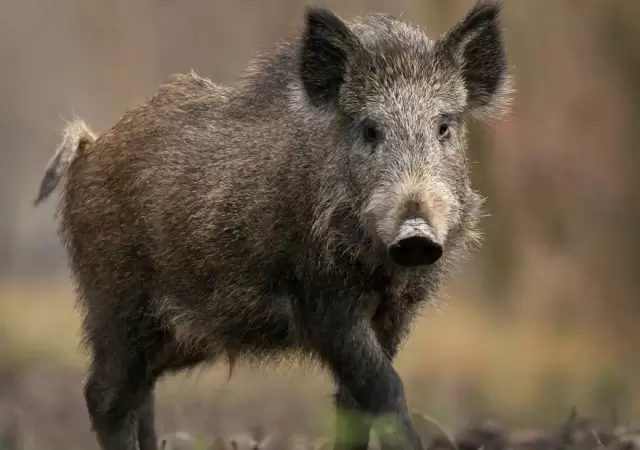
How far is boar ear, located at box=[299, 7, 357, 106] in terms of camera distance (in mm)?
4551

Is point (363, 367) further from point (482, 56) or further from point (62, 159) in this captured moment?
point (62, 159)

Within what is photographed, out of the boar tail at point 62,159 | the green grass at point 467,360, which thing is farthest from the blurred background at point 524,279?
the boar tail at point 62,159

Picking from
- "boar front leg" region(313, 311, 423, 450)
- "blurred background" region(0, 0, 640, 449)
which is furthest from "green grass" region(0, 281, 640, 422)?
"boar front leg" region(313, 311, 423, 450)

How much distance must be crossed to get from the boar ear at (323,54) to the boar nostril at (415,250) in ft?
2.89

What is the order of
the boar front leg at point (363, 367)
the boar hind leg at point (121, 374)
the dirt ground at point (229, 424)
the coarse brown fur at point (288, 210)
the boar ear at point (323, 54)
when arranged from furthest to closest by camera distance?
the boar hind leg at point (121, 374), the dirt ground at point (229, 424), the boar ear at point (323, 54), the coarse brown fur at point (288, 210), the boar front leg at point (363, 367)

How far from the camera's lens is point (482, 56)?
187 inches

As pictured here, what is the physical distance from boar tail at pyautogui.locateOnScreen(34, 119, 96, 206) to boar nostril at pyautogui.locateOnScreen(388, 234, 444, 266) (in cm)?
201

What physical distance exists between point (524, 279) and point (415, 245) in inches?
121

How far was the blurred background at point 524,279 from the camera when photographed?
6.21 metres

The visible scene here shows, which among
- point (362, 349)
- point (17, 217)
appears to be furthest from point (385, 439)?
point (17, 217)

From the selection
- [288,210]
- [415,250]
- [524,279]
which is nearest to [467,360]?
[524,279]

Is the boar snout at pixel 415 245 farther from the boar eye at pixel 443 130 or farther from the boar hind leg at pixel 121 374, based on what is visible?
the boar hind leg at pixel 121 374

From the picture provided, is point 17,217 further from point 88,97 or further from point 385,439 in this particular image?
point 385,439

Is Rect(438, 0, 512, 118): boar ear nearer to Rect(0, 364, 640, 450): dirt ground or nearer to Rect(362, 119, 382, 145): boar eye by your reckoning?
Rect(362, 119, 382, 145): boar eye
